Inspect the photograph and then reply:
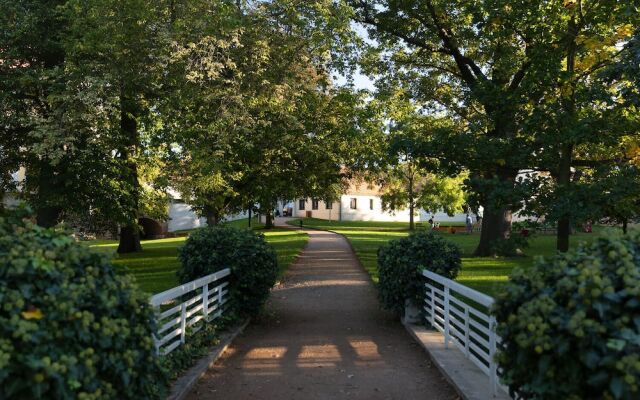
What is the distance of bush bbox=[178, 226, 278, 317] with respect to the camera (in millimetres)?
9367

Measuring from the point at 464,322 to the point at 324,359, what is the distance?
6.18ft

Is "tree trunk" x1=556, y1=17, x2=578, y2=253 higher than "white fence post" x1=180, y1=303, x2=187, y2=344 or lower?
higher

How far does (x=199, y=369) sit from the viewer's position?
263 inches

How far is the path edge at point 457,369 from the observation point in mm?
5594

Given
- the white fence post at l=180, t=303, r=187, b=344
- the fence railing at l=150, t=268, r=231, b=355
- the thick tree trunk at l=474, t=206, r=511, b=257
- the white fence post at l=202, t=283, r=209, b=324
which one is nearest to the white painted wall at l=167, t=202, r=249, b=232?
the thick tree trunk at l=474, t=206, r=511, b=257

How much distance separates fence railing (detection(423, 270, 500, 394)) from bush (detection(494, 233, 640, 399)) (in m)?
1.15

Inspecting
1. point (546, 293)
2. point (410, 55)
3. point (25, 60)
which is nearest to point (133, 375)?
point (546, 293)

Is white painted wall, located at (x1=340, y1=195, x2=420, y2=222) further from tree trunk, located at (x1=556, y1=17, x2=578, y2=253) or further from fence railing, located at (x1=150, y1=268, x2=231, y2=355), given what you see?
fence railing, located at (x1=150, y1=268, x2=231, y2=355)

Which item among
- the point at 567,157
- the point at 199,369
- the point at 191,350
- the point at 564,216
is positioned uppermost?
the point at 567,157

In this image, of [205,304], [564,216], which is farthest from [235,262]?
[564,216]

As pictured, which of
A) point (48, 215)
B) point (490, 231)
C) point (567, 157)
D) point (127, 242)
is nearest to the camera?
point (567, 157)

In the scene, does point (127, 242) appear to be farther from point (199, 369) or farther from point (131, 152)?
point (199, 369)

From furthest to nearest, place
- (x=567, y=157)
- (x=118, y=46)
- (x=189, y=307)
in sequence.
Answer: (x=118, y=46), (x=567, y=157), (x=189, y=307)

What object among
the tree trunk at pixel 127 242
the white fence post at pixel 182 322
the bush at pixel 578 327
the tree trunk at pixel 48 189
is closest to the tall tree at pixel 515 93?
the white fence post at pixel 182 322
